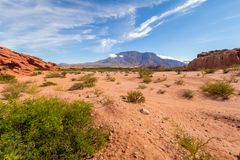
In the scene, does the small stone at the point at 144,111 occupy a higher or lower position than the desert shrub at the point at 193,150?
higher

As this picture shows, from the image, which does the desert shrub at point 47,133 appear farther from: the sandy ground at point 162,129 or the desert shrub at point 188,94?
the desert shrub at point 188,94

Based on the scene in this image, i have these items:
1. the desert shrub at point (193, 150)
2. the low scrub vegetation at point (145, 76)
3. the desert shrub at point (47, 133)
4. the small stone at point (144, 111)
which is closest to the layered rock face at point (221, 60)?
the low scrub vegetation at point (145, 76)

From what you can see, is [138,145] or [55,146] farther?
[138,145]

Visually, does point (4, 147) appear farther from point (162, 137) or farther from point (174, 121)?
point (174, 121)

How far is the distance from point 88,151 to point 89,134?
46 cm

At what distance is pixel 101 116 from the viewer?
6.40m

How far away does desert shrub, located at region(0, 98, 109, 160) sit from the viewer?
4203 mm

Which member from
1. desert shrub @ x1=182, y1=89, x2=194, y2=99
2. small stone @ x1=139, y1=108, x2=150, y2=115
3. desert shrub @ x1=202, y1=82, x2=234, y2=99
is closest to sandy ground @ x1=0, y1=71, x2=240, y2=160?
small stone @ x1=139, y1=108, x2=150, y2=115

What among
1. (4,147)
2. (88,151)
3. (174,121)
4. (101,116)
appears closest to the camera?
(4,147)

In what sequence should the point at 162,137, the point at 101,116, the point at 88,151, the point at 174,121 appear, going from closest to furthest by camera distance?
the point at 88,151, the point at 162,137, the point at 101,116, the point at 174,121

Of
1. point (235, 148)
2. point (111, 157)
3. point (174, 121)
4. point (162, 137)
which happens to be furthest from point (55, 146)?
point (235, 148)

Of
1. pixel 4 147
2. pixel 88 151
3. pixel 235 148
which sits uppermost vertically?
pixel 4 147

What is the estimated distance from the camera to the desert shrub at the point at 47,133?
13.8 ft

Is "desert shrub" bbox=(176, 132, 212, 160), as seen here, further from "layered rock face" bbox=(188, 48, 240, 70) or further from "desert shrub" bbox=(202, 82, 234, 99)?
"layered rock face" bbox=(188, 48, 240, 70)
